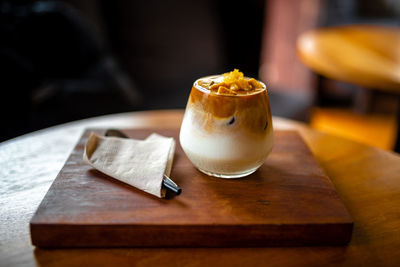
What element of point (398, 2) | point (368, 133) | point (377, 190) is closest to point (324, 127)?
point (368, 133)

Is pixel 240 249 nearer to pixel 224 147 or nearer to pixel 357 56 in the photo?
pixel 224 147

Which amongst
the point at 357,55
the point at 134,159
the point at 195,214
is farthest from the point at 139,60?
the point at 195,214

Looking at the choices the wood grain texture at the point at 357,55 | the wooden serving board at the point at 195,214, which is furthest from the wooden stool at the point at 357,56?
the wooden serving board at the point at 195,214

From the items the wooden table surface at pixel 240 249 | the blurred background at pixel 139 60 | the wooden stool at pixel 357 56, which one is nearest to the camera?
the wooden table surface at pixel 240 249

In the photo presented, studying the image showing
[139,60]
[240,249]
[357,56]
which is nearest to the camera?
[240,249]

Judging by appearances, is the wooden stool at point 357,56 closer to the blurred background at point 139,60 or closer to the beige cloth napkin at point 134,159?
the blurred background at point 139,60

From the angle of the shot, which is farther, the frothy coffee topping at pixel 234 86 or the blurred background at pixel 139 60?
the blurred background at pixel 139 60

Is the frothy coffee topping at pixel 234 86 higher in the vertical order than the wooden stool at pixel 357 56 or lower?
higher
